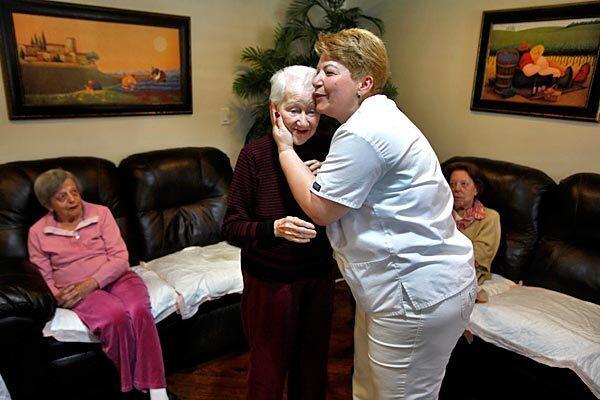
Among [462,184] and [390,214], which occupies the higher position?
[390,214]

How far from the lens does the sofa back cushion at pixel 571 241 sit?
2.15 metres

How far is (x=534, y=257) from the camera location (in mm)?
2359

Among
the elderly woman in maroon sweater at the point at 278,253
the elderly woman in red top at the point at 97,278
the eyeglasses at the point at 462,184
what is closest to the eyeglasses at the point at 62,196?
the elderly woman in red top at the point at 97,278

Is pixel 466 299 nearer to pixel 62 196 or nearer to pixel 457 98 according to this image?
pixel 62 196

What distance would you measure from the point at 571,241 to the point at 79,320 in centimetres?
243

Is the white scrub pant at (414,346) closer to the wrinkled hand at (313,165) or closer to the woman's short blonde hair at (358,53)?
the wrinkled hand at (313,165)

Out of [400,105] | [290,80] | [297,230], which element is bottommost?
[297,230]

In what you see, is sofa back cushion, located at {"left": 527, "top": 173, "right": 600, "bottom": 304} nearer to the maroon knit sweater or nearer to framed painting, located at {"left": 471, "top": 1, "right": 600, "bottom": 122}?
framed painting, located at {"left": 471, "top": 1, "right": 600, "bottom": 122}

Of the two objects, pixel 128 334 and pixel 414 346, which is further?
pixel 128 334

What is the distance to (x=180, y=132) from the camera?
9.52 feet

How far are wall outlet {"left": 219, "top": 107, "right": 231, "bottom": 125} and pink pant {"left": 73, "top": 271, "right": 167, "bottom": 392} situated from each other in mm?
1543

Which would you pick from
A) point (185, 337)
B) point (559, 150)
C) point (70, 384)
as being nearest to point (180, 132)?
point (185, 337)

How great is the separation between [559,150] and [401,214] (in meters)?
1.92

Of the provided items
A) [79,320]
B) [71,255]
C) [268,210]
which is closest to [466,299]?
[268,210]
